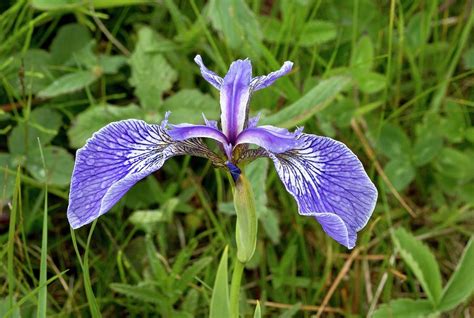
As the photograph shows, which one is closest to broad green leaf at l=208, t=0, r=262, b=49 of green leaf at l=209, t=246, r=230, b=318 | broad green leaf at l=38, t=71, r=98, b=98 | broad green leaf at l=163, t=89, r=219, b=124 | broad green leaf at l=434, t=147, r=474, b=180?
broad green leaf at l=163, t=89, r=219, b=124

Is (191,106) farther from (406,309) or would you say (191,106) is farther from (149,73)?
(406,309)

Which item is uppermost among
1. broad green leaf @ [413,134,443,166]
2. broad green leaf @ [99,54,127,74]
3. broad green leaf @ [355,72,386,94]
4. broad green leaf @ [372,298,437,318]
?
broad green leaf @ [99,54,127,74]

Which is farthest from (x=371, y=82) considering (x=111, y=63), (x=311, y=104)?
(x=111, y=63)

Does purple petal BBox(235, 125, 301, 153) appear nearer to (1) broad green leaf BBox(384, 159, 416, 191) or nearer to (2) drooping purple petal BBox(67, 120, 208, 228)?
(2) drooping purple petal BBox(67, 120, 208, 228)

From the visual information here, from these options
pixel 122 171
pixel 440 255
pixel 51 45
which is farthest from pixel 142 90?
pixel 440 255

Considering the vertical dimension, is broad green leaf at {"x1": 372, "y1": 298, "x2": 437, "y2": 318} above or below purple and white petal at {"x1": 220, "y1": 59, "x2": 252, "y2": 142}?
below

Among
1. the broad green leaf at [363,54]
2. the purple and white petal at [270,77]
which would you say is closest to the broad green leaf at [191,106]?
the broad green leaf at [363,54]
